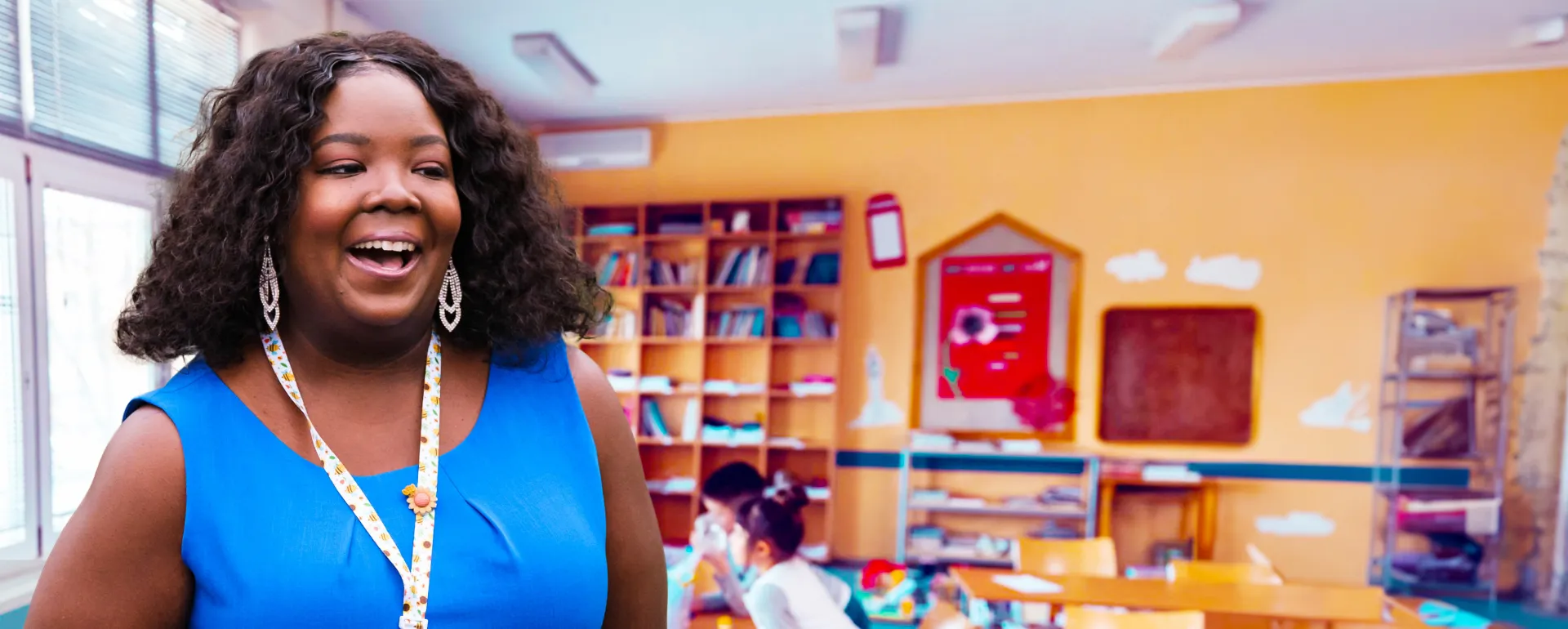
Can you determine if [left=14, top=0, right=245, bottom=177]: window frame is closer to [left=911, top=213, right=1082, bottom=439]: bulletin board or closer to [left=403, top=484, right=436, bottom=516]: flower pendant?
[left=403, top=484, right=436, bottom=516]: flower pendant

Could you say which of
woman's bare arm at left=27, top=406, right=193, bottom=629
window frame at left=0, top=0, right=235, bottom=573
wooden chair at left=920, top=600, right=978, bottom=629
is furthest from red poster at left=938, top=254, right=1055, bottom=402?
woman's bare arm at left=27, top=406, right=193, bottom=629

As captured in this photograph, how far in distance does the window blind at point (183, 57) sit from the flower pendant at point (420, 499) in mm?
2335

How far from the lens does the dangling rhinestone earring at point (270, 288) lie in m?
0.74

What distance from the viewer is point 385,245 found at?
72cm

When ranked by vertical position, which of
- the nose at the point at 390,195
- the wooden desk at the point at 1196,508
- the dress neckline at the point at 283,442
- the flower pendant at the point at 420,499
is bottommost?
the wooden desk at the point at 1196,508

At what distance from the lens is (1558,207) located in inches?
139

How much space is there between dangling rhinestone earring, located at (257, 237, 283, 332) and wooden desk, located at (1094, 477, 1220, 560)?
3.88 metres

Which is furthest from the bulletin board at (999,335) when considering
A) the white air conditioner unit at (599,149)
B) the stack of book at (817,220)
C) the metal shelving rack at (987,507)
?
the white air conditioner unit at (599,149)

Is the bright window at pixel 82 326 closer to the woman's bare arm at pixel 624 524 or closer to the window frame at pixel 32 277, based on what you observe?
the window frame at pixel 32 277

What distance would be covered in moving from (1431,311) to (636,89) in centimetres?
439

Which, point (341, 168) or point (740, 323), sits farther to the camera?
point (740, 323)

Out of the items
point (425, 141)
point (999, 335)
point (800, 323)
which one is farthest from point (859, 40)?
point (425, 141)

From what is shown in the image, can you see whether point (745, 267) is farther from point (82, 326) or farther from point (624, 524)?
point (624, 524)

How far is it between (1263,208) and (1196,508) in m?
A: 1.72
